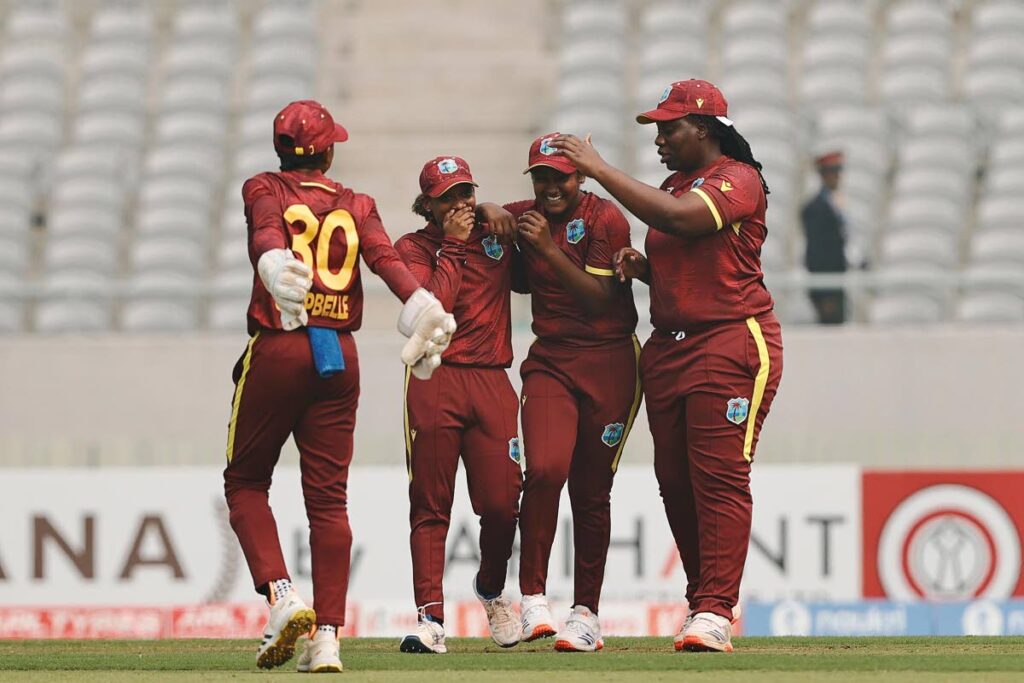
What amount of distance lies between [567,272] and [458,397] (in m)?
0.53

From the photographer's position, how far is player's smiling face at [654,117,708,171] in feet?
21.0

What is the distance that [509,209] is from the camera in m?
6.68

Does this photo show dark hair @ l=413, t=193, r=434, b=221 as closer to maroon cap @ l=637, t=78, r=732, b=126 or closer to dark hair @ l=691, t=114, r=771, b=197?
maroon cap @ l=637, t=78, r=732, b=126

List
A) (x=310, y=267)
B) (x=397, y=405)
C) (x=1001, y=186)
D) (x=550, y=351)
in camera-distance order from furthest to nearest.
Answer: (x=1001, y=186), (x=397, y=405), (x=550, y=351), (x=310, y=267)

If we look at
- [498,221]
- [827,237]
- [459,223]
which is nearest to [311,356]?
[459,223]

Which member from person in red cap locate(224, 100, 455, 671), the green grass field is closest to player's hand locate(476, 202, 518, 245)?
person in red cap locate(224, 100, 455, 671)

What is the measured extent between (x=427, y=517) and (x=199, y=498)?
4.08 metres

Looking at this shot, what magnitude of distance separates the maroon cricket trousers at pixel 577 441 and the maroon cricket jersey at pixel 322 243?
89 cm

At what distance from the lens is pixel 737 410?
20.5 feet

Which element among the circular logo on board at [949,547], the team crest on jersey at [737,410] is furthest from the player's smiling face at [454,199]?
the circular logo on board at [949,547]

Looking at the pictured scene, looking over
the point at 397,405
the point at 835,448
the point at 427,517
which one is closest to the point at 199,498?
the point at 397,405

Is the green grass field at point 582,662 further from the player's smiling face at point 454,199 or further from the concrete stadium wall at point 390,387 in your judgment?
the concrete stadium wall at point 390,387

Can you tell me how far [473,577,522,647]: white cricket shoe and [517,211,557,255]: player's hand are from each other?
1.16 m

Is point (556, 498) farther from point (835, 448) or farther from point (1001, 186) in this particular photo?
point (1001, 186)
